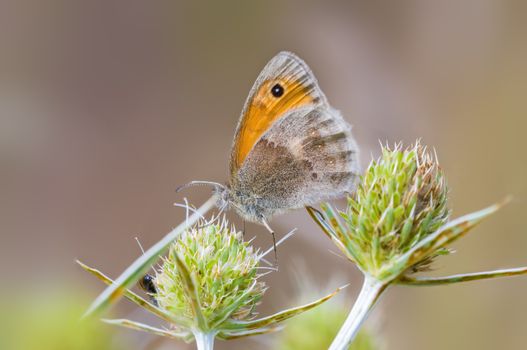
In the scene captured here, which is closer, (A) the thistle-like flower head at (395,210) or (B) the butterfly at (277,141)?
(A) the thistle-like flower head at (395,210)

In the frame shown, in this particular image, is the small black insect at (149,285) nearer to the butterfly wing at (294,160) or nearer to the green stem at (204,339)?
the green stem at (204,339)

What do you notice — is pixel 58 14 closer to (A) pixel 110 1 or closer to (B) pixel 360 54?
(A) pixel 110 1

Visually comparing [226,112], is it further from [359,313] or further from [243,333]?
[359,313]

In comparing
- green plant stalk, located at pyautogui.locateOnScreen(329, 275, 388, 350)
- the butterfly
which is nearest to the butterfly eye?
the butterfly

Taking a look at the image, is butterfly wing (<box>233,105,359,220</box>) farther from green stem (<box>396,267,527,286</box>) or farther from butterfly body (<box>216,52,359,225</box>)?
green stem (<box>396,267,527,286</box>)

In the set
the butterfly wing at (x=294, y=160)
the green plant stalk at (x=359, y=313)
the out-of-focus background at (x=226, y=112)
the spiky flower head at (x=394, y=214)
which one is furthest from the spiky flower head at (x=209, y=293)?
the out-of-focus background at (x=226, y=112)

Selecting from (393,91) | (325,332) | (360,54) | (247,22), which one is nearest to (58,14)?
(247,22)
